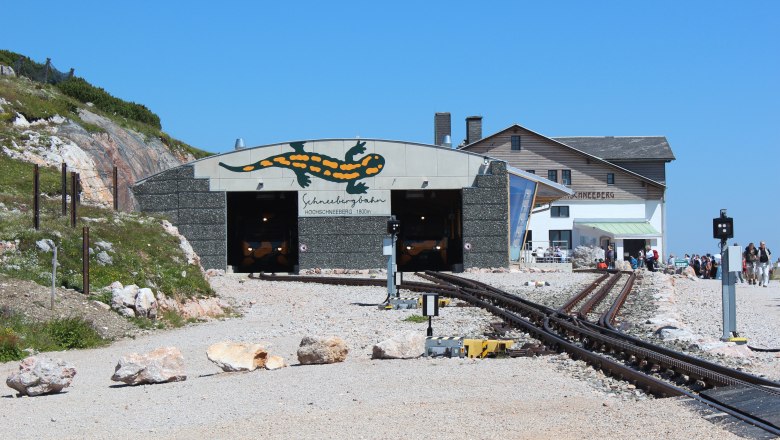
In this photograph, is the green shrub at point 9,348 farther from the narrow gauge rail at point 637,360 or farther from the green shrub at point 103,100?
the green shrub at point 103,100

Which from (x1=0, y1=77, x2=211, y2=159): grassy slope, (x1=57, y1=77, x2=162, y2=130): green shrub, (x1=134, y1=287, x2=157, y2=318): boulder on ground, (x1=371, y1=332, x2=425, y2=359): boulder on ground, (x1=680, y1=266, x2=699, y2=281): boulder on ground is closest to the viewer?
(x1=371, y1=332, x2=425, y2=359): boulder on ground

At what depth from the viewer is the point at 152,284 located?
21703 millimetres

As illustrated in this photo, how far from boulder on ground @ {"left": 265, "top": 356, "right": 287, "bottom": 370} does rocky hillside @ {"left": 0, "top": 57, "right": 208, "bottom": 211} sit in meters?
23.1

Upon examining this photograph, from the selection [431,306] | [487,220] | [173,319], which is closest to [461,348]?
[431,306]

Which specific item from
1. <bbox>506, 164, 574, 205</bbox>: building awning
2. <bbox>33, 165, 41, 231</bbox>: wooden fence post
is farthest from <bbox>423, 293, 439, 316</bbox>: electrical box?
<bbox>506, 164, 574, 205</bbox>: building awning

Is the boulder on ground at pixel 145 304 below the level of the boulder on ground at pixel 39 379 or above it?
above

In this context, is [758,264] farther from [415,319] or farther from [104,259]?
[104,259]

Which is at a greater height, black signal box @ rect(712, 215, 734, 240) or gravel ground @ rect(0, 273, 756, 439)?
black signal box @ rect(712, 215, 734, 240)

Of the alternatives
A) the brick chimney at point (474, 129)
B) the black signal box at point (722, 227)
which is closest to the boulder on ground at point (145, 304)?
the black signal box at point (722, 227)

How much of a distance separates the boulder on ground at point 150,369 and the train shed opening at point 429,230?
102ft

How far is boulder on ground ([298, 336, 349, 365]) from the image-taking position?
12945 millimetres

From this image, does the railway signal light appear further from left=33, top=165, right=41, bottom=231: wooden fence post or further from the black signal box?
left=33, top=165, right=41, bottom=231: wooden fence post

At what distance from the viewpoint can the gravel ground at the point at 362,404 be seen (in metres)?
8.20

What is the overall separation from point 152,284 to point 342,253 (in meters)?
21.6
